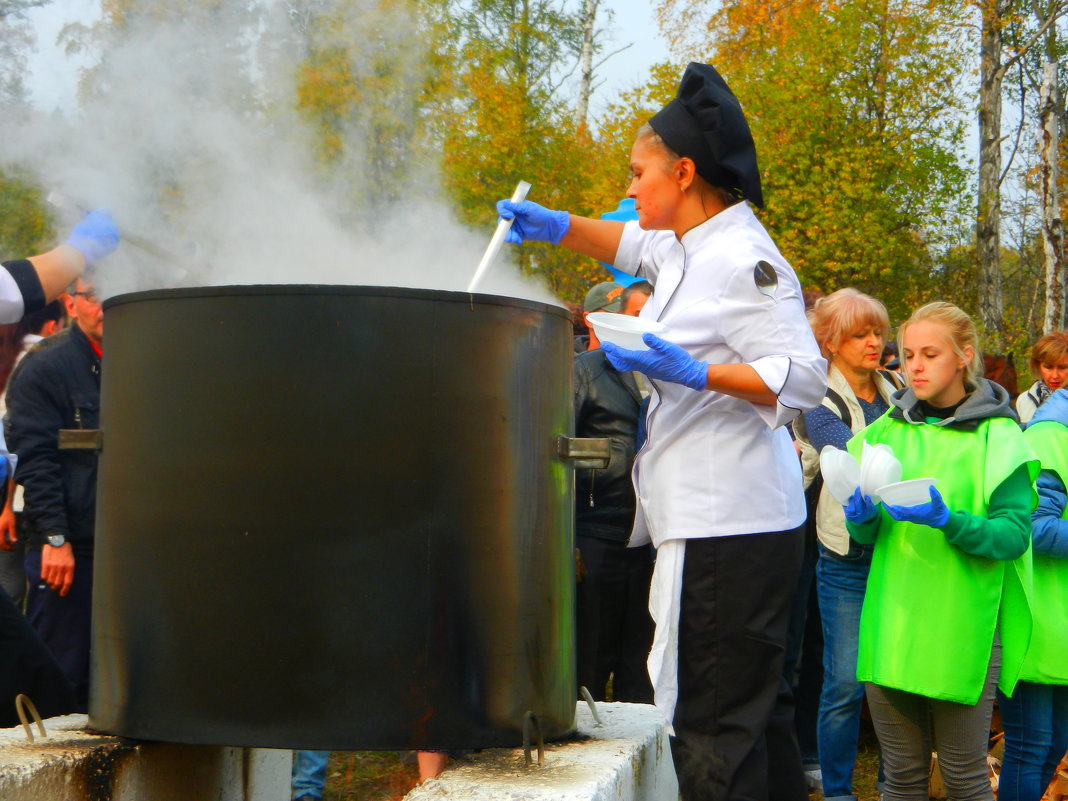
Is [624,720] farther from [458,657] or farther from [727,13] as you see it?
[727,13]

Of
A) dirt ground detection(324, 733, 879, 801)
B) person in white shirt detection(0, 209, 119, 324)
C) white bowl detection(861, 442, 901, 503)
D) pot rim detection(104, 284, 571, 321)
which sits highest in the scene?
person in white shirt detection(0, 209, 119, 324)

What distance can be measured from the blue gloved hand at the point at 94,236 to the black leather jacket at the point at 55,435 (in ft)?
3.97

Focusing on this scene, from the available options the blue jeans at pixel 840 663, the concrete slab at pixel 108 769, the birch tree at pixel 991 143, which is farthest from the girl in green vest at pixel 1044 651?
the birch tree at pixel 991 143

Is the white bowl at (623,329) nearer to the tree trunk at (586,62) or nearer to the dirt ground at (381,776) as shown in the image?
the dirt ground at (381,776)

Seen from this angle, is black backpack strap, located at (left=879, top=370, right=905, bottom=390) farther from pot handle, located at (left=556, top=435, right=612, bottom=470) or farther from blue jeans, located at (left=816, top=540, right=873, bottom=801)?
pot handle, located at (left=556, top=435, right=612, bottom=470)

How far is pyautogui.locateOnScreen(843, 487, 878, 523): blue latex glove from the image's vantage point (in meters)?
3.26

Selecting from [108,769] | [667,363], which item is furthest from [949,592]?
[108,769]

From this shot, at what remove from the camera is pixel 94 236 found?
2.75 m

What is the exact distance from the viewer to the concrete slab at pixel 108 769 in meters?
2.24

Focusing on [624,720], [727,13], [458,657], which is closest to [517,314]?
[458,657]

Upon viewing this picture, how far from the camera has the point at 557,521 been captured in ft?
7.83

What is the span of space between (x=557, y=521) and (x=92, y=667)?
39.5 inches

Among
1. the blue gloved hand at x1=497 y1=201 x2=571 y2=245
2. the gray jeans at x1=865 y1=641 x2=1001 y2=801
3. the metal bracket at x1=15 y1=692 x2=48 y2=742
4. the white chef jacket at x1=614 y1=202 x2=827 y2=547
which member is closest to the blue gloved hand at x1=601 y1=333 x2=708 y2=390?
the white chef jacket at x1=614 y1=202 x2=827 y2=547

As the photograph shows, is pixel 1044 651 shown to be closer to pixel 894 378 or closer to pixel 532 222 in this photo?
pixel 894 378
